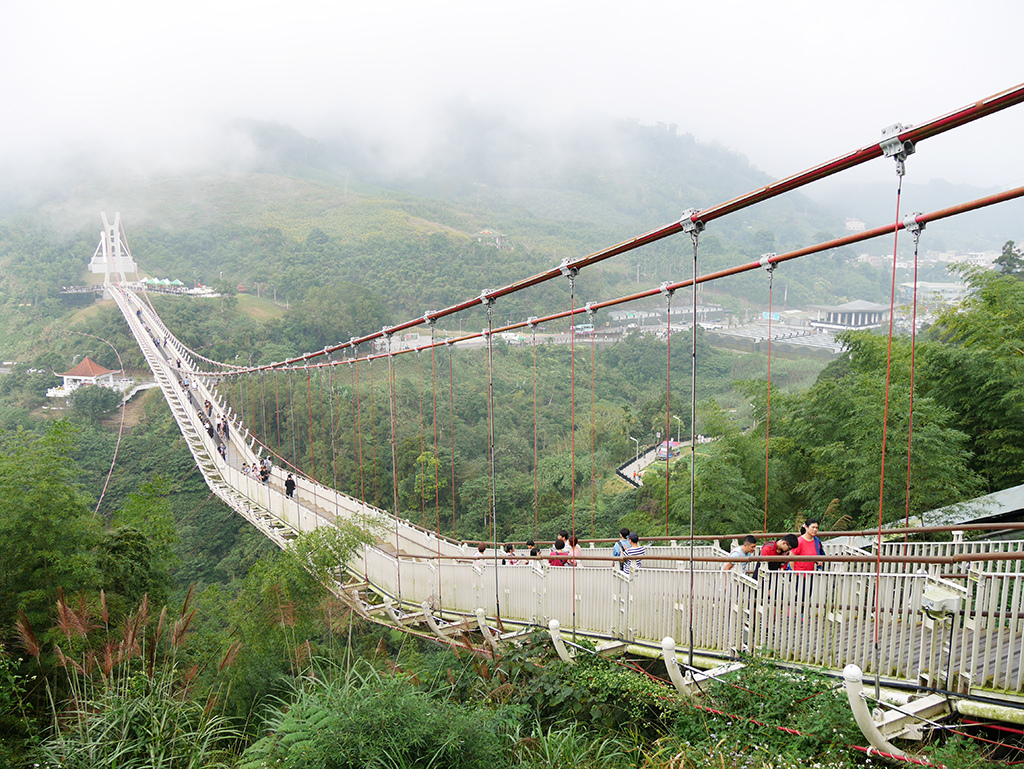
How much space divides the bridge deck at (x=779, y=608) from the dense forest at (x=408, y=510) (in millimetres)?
297

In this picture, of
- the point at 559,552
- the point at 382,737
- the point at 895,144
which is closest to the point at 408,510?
the point at 559,552

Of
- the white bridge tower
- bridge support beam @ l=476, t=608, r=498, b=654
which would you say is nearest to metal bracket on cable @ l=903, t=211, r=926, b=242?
bridge support beam @ l=476, t=608, r=498, b=654

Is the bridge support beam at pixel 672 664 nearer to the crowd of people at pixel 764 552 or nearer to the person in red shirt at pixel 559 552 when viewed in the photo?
the crowd of people at pixel 764 552

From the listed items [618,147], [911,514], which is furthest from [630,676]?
[618,147]

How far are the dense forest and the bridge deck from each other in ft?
0.98

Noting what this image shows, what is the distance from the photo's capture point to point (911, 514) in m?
7.21

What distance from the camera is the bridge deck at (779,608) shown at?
274cm

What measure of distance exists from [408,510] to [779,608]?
1793 cm

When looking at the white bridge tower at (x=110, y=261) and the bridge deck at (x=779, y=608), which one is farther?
the white bridge tower at (x=110, y=261)

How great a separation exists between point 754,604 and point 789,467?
825cm

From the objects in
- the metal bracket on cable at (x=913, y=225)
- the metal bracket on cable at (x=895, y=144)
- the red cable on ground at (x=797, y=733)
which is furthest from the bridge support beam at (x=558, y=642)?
the metal bracket on cable at (x=895, y=144)

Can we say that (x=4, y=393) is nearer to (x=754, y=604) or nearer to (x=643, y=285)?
(x=754, y=604)

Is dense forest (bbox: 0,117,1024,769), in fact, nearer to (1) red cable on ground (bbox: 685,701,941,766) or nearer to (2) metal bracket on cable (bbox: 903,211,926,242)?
(1) red cable on ground (bbox: 685,701,941,766)

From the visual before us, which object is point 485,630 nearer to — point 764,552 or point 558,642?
point 558,642
